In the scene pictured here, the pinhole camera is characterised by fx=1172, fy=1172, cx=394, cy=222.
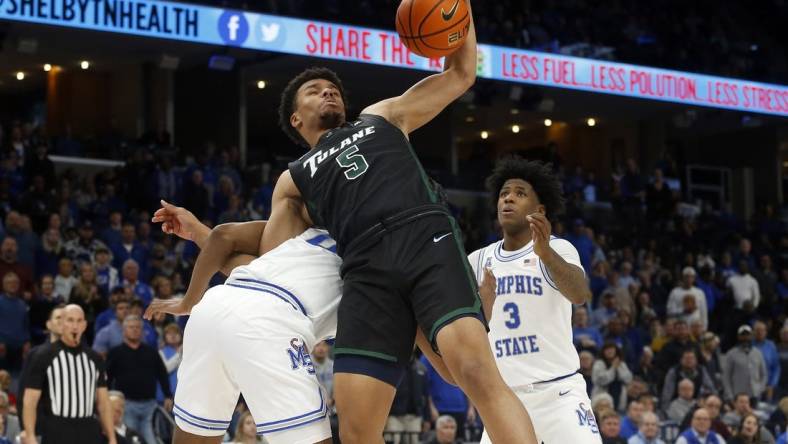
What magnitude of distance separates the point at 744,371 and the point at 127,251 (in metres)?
8.36

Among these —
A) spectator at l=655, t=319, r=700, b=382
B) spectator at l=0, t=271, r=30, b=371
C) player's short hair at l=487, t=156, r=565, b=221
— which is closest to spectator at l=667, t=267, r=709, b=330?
spectator at l=655, t=319, r=700, b=382

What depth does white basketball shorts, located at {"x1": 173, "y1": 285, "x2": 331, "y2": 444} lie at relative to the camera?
447 cm

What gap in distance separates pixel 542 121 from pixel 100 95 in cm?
1127

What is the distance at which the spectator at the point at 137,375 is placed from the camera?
422 inches

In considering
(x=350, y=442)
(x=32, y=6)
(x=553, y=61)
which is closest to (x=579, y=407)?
(x=350, y=442)

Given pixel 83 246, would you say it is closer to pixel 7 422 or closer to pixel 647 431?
pixel 7 422

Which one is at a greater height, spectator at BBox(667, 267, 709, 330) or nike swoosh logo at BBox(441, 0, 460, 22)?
nike swoosh logo at BBox(441, 0, 460, 22)

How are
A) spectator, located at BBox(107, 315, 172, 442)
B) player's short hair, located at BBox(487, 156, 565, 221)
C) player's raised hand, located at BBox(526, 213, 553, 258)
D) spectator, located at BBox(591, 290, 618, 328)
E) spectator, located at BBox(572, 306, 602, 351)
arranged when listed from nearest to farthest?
1. player's raised hand, located at BBox(526, 213, 553, 258)
2. player's short hair, located at BBox(487, 156, 565, 221)
3. spectator, located at BBox(107, 315, 172, 442)
4. spectator, located at BBox(572, 306, 602, 351)
5. spectator, located at BBox(591, 290, 618, 328)

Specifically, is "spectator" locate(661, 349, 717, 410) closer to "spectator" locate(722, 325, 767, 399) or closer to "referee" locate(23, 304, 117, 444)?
"spectator" locate(722, 325, 767, 399)

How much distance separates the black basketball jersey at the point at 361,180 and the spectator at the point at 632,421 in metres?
8.40

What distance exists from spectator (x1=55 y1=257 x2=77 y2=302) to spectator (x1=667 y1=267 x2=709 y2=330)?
925cm

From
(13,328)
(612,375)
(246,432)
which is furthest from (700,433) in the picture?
(13,328)

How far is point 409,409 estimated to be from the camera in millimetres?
12320

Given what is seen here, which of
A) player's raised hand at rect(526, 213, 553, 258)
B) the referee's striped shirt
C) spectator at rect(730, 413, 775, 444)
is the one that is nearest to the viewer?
player's raised hand at rect(526, 213, 553, 258)
